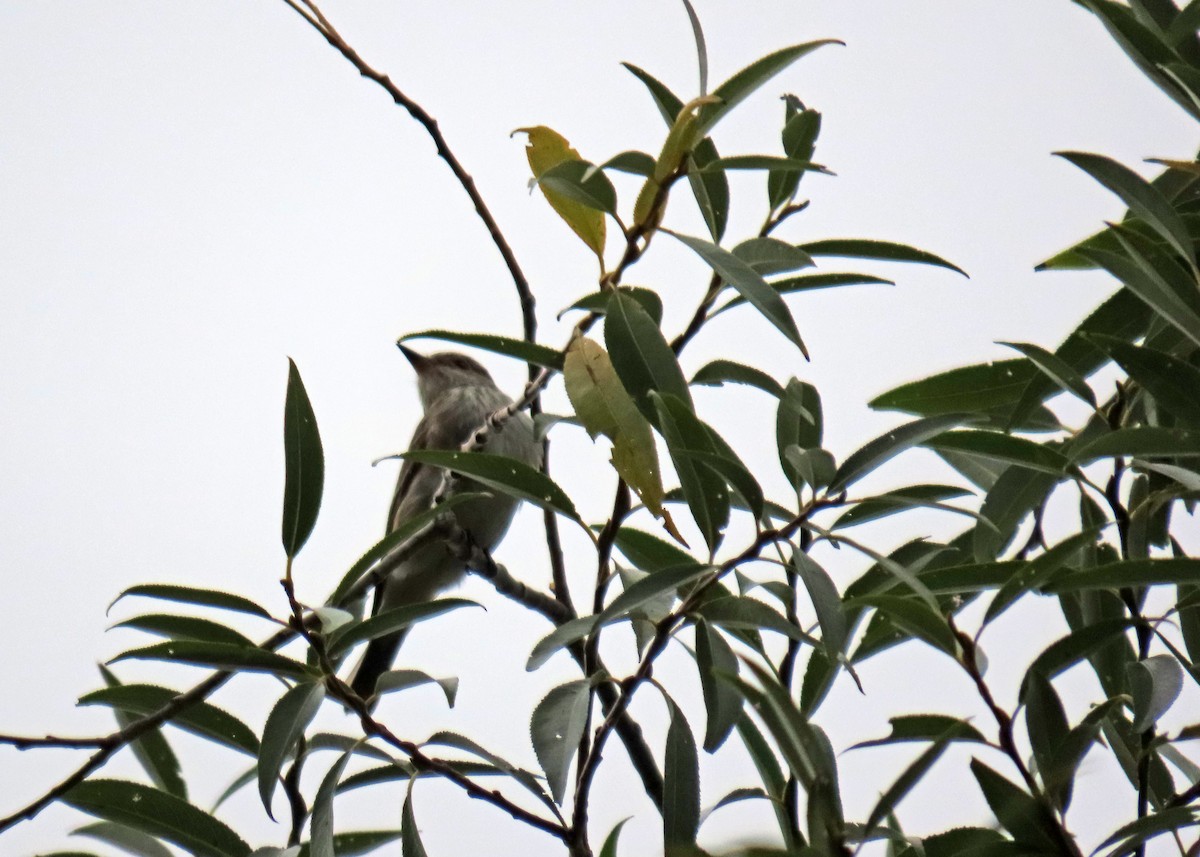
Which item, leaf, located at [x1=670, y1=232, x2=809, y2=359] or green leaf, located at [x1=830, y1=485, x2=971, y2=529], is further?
green leaf, located at [x1=830, y1=485, x2=971, y2=529]

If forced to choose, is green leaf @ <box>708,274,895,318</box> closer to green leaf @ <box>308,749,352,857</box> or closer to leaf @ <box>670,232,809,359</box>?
leaf @ <box>670,232,809,359</box>

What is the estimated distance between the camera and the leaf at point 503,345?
2.07 meters

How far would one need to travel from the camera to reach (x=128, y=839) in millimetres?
2484

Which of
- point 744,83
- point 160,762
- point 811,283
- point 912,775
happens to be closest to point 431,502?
point 160,762

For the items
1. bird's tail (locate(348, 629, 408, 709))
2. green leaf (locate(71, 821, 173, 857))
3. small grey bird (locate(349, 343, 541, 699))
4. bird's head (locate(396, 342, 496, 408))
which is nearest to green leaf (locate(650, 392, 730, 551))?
green leaf (locate(71, 821, 173, 857))

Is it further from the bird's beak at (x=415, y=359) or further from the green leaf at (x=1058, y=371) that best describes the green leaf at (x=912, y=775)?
the bird's beak at (x=415, y=359)

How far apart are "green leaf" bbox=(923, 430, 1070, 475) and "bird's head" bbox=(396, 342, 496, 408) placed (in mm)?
5505

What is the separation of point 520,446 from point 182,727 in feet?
11.4

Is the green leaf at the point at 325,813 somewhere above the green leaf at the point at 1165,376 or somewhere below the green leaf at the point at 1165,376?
above

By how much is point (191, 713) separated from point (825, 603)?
1.32 m

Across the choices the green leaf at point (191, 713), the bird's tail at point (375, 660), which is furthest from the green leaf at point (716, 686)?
the bird's tail at point (375, 660)

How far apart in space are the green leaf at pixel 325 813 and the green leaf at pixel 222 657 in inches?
8.9

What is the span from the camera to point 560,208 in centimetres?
214

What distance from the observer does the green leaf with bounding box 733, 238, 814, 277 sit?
2.00 metres
